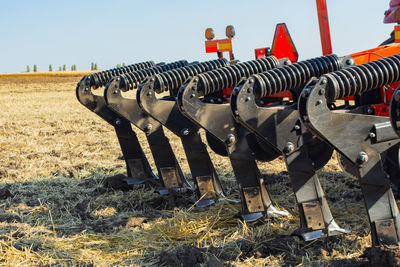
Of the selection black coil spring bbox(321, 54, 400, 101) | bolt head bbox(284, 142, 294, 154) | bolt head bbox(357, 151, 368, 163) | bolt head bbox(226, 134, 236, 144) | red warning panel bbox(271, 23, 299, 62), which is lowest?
bolt head bbox(357, 151, 368, 163)

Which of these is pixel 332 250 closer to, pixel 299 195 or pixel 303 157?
pixel 299 195

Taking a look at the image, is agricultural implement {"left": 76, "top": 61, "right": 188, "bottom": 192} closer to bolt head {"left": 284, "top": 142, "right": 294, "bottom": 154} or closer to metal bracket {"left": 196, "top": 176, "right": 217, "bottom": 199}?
metal bracket {"left": 196, "top": 176, "right": 217, "bottom": 199}

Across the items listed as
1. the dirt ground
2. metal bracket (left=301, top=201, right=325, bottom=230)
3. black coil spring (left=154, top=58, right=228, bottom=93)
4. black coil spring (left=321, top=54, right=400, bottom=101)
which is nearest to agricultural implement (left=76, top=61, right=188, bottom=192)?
the dirt ground

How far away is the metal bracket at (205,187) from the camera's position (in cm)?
484

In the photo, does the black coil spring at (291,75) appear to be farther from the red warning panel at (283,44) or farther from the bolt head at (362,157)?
the red warning panel at (283,44)

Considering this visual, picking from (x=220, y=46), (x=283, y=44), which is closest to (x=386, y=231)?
(x=283, y=44)

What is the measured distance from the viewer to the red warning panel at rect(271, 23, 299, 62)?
6180 millimetres

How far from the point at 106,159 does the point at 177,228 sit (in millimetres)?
3391

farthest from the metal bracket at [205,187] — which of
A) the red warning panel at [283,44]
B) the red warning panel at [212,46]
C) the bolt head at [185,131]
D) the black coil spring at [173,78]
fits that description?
the red warning panel at [212,46]

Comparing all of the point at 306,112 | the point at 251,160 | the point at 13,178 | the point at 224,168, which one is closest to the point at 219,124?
the point at 251,160

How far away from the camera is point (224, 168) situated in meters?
6.39

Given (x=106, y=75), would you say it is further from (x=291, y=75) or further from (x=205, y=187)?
(x=291, y=75)

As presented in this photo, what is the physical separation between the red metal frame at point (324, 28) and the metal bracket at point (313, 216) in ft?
8.35

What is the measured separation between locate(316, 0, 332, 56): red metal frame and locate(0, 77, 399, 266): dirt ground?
4.37ft
